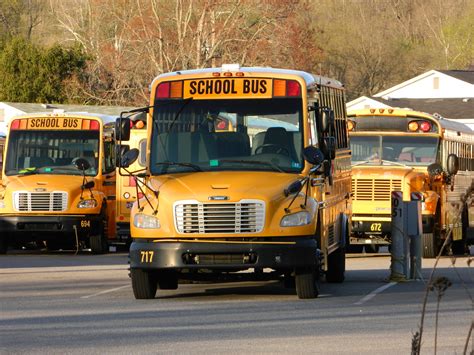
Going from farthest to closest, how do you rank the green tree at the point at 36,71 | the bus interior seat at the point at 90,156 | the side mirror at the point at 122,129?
the green tree at the point at 36,71 → the bus interior seat at the point at 90,156 → the side mirror at the point at 122,129

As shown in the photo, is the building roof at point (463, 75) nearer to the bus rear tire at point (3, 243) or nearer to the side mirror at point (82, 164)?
the side mirror at point (82, 164)

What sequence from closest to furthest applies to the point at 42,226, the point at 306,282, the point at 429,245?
1. the point at 306,282
2. the point at 42,226
3. the point at 429,245

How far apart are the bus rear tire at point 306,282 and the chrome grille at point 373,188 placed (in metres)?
10.8

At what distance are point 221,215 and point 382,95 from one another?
72.2 meters

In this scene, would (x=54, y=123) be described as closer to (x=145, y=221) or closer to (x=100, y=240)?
(x=100, y=240)

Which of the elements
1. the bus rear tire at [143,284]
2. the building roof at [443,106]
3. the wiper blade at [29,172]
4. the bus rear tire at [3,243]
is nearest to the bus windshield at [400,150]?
the wiper blade at [29,172]

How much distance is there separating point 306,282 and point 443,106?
67.0 metres

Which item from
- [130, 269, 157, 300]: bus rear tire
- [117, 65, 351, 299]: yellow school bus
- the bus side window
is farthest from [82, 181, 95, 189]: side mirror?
[130, 269, 157, 300]: bus rear tire

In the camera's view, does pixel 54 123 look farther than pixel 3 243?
Yes

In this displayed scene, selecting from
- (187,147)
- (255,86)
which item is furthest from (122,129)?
(255,86)

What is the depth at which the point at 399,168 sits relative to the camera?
86.2ft

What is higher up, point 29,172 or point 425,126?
point 425,126

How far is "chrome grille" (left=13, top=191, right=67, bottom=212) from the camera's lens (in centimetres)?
2594

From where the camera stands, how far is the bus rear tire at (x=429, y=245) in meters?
26.0
